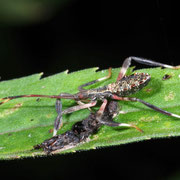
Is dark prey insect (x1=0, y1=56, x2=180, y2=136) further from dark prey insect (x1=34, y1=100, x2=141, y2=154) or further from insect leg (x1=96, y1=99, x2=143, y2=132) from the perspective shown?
dark prey insect (x1=34, y1=100, x2=141, y2=154)

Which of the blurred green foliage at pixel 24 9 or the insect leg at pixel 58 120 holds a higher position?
the blurred green foliage at pixel 24 9

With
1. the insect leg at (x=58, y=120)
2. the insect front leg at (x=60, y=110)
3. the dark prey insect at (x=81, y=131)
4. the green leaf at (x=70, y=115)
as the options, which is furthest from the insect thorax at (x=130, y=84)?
the insect leg at (x=58, y=120)

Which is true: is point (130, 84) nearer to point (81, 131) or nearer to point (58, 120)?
point (81, 131)

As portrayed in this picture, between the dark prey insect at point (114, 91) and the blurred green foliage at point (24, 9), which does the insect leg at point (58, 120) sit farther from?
the blurred green foliage at point (24, 9)

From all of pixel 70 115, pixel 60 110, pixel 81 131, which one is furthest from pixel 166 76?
pixel 60 110

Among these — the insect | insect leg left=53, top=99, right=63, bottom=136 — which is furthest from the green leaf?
insect leg left=53, top=99, right=63, bottom=136
